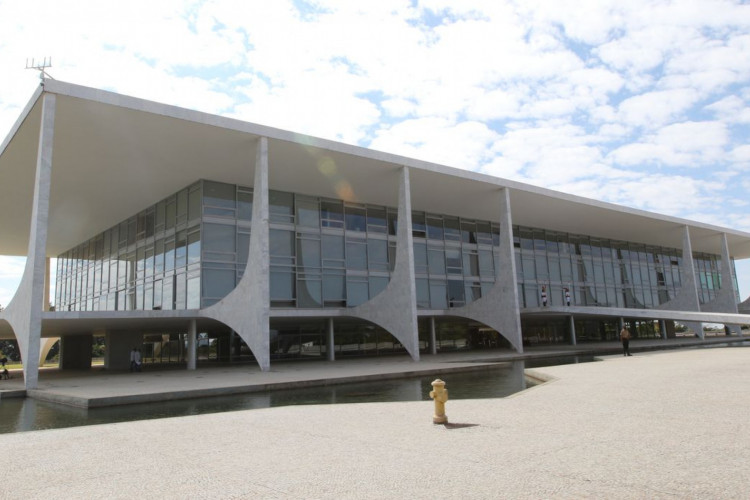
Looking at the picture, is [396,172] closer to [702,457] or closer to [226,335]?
[226,335]

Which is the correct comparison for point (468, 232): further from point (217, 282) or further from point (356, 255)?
point (217, 282)

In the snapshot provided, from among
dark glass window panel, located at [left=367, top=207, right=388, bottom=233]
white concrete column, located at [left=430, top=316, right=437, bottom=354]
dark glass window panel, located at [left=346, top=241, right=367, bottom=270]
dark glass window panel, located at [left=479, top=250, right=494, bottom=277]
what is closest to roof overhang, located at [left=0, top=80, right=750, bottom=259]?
dark glass window panel, located at [left=367, top=207, right=388, bottom=233]

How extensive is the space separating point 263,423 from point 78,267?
1369 inches

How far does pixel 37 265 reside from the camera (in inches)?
672

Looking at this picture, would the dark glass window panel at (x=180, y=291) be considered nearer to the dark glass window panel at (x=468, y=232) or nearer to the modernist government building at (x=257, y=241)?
the modernist government building at (x=257, y=241)

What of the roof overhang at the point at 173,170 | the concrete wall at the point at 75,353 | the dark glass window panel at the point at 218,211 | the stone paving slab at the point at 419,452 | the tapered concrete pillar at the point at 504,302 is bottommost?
the stone paving slab at the point at 419,452

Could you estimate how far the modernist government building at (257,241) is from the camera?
19938mm

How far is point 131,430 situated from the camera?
27.2ft

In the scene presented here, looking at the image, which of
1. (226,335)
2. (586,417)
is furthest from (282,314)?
(586,417)

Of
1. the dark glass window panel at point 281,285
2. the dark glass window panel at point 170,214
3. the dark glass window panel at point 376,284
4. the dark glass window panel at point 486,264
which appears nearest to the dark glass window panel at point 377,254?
the dark glass window panel at point 376,284

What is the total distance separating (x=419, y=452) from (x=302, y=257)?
21.7 metres

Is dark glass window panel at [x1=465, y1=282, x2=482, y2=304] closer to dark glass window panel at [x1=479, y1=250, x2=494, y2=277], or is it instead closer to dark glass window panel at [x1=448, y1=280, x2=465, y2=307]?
dark glass window panel at [x1=448, y1=280, x2=465, y2=307]

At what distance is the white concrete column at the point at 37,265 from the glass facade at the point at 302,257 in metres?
7.30

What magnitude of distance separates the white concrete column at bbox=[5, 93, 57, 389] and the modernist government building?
49 mm
